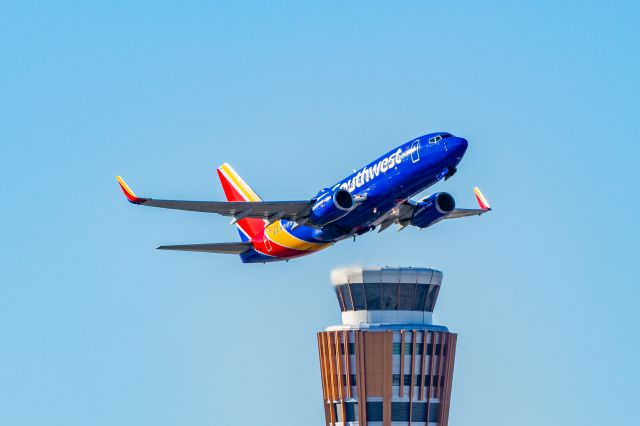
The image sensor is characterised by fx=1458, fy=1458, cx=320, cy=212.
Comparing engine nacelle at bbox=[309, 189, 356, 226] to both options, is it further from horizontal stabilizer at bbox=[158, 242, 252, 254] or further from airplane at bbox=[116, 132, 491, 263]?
horizontal stabilizer at bbox=[158, 242, 252, 254]

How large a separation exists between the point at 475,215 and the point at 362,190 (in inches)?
866

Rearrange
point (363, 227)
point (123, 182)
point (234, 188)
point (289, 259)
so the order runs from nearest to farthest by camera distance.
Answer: point (123, 182) → point (363, 227) → point (289, 259) → point (234, 188)

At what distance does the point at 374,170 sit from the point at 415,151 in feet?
12.7

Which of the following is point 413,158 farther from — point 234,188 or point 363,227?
point 234,188

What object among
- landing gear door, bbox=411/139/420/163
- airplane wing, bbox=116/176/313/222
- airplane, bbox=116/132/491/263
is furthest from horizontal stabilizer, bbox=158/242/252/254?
landing gear door, bbox=411/139/420/163

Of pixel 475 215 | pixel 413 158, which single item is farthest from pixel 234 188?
pixel 413 158

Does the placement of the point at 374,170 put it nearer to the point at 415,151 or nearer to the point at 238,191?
the point at 415,151

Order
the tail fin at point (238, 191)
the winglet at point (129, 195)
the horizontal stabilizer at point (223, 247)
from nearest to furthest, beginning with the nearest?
the winglet at point (129, 195), the horizontal stabilizer at point (223, 247), the tail fin at point (238, 191)

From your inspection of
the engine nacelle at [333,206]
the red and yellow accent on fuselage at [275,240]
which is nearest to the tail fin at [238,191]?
the red and yellow accent on fuselage at [275,240]

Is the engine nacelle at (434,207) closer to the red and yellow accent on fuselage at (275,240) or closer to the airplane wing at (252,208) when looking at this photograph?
the red and yellow accent on fuselage at (275,240)

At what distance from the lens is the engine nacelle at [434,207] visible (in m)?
118

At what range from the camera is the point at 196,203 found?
362ft

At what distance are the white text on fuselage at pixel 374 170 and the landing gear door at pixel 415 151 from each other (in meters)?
0.54

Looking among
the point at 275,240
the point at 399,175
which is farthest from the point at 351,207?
the point at 275,240
